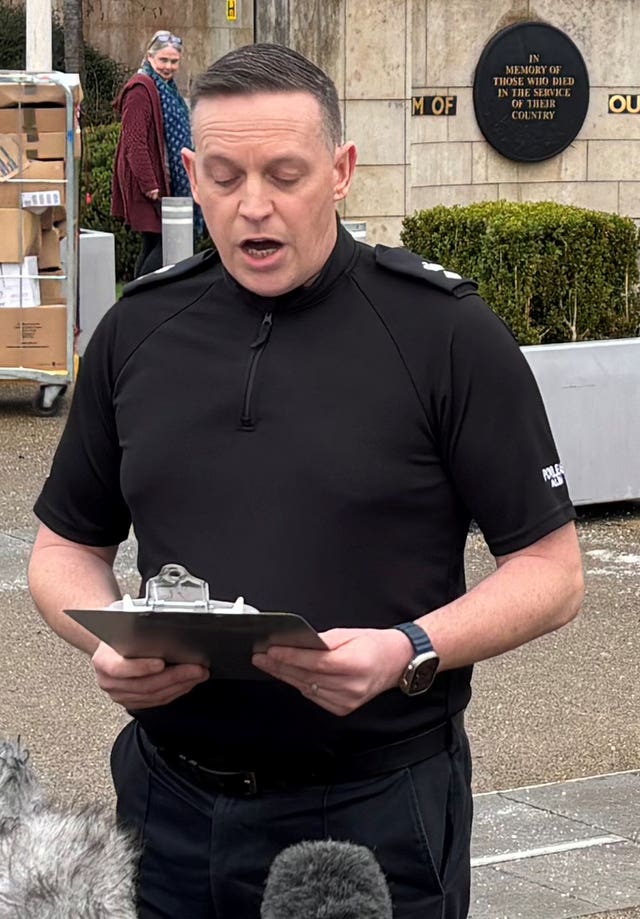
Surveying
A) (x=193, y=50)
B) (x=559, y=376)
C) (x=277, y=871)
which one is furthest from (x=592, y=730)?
(x=193, y=50)

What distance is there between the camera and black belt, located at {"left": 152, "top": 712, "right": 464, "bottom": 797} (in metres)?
2.35

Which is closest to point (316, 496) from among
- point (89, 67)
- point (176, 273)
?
point (176, 273)

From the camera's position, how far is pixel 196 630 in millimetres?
1975

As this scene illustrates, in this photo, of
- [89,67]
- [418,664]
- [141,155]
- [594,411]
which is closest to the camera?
[418,664]

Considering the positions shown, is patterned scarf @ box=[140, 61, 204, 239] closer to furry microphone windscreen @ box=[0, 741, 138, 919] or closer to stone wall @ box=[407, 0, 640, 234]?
stone wall @ box=[407, 0, 640, 234]

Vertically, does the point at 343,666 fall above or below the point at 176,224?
below

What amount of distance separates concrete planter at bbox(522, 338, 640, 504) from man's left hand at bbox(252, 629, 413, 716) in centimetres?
599

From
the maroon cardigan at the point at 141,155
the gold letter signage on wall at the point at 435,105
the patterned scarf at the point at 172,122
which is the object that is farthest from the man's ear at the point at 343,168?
the gold letter signage on wall at the point at 435,105

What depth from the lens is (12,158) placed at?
1001cm

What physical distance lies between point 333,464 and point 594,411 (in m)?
6.05

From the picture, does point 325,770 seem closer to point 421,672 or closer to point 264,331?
point 421,672

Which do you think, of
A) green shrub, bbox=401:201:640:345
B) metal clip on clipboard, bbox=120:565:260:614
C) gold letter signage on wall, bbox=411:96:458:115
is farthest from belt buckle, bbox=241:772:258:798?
gold letter signage on wall, bbox=411:96:458:115

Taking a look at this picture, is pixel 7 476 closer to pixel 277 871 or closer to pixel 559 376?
pixel 559 376

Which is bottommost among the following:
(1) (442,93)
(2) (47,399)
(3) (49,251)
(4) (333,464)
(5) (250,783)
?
(2) (47,399)
